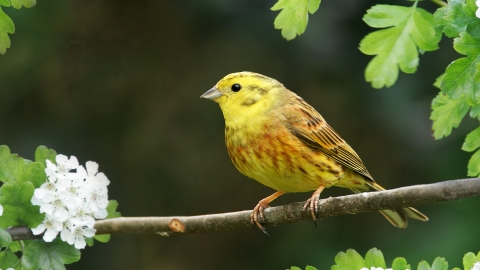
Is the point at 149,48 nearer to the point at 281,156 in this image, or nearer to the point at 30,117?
the point at 30,117

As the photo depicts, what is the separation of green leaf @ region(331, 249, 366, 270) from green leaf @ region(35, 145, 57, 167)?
1035mm

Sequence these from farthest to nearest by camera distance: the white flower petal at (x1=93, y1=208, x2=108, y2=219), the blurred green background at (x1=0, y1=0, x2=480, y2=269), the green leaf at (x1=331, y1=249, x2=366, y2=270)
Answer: the blurred green background at (x1=0, y1=0, x2=480, y2=269), the white flower petal at (x1=93, y1=208, x2=108, y2=219), the green leaf at (x1=331, y1=249, x2=366, y2=270)

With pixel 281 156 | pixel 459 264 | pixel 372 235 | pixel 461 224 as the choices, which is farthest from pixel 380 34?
pixel 372 235

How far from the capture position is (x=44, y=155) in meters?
2.40

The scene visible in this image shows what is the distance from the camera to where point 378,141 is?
5.14 m

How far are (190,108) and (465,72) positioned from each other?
338 centimetres

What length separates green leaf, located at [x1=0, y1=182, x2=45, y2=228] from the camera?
2271 mm

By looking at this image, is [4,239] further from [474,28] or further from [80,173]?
[474,28]

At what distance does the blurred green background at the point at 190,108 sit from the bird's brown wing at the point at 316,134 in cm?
129

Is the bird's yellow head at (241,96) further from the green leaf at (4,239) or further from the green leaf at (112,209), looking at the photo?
the green leaf at (4,239)

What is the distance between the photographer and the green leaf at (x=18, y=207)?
2271 mm

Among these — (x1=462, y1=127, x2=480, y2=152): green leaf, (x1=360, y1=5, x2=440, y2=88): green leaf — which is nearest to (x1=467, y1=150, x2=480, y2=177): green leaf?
(x1=462, y1=127, x2=480, y2=152): green leaf

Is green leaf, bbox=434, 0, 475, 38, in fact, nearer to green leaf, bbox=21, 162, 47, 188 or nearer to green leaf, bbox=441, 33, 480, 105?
green leaf, bbox=441, 33, 480, 105

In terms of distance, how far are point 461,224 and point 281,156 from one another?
1.81 metres
